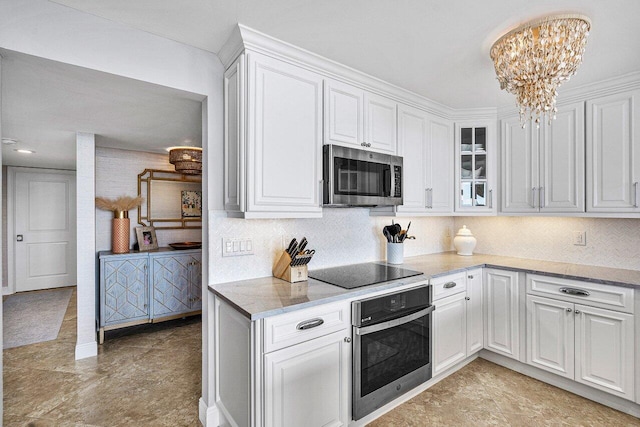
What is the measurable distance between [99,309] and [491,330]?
391 centimetres

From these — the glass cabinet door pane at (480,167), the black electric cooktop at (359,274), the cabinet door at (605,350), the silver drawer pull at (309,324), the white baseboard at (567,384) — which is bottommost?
the white baseboard at (567,384)

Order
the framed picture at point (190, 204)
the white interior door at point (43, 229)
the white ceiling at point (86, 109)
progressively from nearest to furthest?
the white ceiling at point (86, 109), the framed picture at point (190, 204), the white interior door at point (43, 229)

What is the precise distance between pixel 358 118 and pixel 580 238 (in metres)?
2.27

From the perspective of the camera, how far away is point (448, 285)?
248 cm

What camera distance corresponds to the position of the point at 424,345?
2.27 m

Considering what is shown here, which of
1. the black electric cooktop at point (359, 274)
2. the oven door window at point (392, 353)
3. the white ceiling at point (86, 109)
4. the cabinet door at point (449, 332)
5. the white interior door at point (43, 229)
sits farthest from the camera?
the white interior door at point (43, 229)

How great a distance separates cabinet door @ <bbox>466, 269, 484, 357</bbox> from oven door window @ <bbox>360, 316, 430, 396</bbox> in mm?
612

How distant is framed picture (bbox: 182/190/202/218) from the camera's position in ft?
14.3

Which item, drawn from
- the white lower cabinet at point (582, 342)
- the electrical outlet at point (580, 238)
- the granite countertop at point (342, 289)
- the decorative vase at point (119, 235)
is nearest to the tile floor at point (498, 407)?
the white lower cabinet at point (582, 342)

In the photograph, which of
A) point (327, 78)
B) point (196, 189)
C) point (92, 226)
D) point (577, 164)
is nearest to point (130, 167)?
point (196, 189)

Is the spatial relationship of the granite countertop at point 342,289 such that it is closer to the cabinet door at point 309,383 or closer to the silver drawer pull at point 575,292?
the silver drawer pull at point 575,292

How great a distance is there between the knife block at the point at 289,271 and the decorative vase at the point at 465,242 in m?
1.89

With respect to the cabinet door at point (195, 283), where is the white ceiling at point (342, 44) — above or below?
above

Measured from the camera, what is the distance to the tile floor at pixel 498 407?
207 cm
